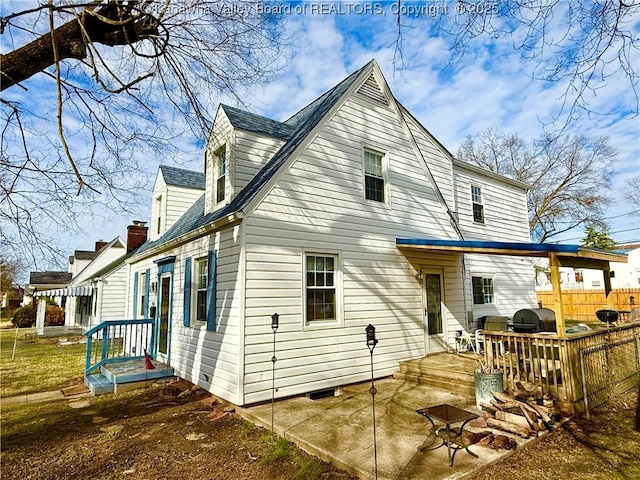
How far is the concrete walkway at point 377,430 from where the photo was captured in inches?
157

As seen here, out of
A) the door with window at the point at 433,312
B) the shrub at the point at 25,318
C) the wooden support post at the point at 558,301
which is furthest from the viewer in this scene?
the shrub at the point at 25,318

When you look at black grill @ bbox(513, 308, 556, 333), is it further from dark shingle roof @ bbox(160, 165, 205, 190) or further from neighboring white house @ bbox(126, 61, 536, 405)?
dark shingle roof @ bbox(160, 165, 205, 190)

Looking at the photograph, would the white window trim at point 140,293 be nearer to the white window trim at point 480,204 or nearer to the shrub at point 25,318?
the white window trim at point 480,204

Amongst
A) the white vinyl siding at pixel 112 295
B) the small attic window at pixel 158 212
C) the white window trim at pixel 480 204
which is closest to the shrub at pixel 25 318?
the white vinyl siding at pixel 112 295

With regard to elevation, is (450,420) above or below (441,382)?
above

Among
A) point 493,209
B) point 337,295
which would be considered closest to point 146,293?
point 337,295

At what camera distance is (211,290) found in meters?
7.39

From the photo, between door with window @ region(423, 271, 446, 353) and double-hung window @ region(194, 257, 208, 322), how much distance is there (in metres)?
5.42

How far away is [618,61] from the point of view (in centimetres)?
319

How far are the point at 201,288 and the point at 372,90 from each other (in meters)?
6.33

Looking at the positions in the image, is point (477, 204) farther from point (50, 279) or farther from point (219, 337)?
point (50, 279)

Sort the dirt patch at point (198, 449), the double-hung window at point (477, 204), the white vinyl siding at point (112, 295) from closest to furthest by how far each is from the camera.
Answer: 1. the dirt patch at point (198, 449)
2. the double-hung window at point (477, 204)
3. the white vinyl siding at point (112, 295)

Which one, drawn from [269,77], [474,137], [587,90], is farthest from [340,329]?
[474,137]

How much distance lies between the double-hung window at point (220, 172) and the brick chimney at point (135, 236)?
9822mm
